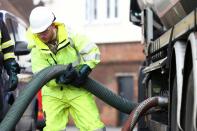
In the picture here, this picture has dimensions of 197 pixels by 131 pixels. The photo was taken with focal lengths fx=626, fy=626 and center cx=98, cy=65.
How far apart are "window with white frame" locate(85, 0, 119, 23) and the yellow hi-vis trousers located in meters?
17.1

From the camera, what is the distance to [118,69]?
21.9m

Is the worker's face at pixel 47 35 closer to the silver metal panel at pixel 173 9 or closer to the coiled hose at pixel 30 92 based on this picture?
the coiled hose at pixel 30 92

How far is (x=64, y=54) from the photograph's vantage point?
6.41 m

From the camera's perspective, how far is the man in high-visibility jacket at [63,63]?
20.3 feet

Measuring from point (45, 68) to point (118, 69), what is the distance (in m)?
15.6

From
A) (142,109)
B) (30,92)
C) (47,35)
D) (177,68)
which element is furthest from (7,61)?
(177,68)

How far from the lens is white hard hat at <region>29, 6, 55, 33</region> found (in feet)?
20.0

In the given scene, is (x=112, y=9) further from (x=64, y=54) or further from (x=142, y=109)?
(x=142, y=109)

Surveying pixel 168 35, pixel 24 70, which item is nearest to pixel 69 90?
pixel 168 35

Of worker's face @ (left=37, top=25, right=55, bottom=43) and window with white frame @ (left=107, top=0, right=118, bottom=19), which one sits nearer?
worker's face @ (left=37, top=25, right=55, bottom=43)

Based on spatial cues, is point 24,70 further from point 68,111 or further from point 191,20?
point 191,20

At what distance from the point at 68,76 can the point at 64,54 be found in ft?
1.21

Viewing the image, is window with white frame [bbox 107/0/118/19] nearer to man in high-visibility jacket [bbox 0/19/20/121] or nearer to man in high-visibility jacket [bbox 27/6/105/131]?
man in high-visibility jacket [bbox 0/19/20/121]

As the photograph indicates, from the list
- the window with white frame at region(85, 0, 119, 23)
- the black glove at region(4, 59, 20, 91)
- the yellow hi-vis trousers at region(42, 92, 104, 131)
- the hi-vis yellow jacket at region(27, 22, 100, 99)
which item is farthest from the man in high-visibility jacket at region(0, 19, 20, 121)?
the window with white frame at region(85, 0, 119, 23)
